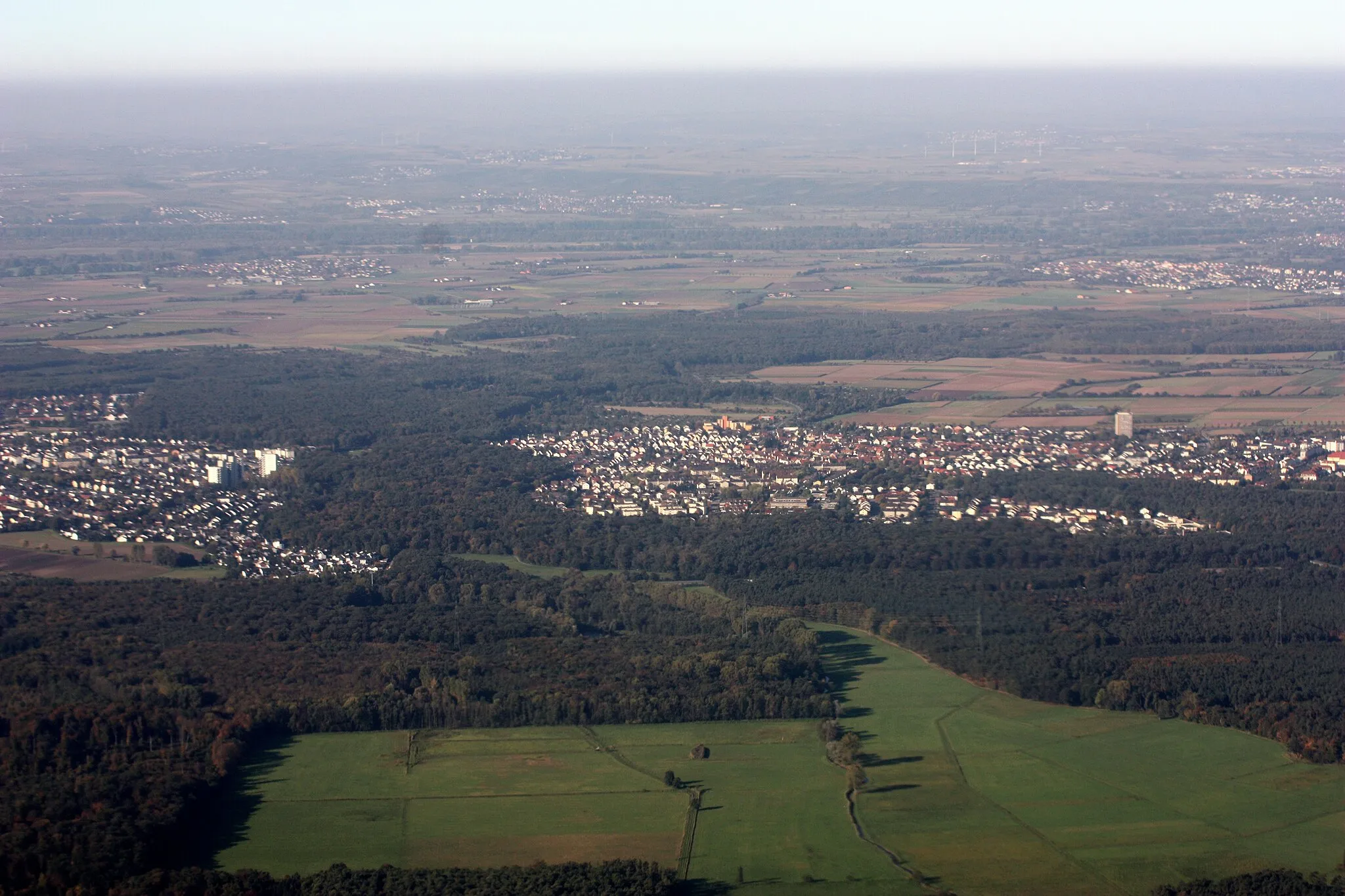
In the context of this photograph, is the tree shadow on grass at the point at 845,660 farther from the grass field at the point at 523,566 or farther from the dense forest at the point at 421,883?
the dense forest at the point at 421,883

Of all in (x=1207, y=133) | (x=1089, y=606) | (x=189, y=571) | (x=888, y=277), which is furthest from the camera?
(x=1207, y=133)

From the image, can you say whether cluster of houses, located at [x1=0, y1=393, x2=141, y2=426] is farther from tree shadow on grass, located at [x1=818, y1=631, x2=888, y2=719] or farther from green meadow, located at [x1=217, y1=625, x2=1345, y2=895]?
green meadow, located at [x1=217, y1=625, x2=1345, y2=895]

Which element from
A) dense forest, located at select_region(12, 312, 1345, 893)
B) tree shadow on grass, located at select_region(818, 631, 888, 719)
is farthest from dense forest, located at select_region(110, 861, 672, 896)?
tree shadow on grass, located at select_region(818, 631, 888, 719)

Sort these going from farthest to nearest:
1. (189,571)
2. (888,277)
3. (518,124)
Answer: (518,124)
(888,277)
(189,571)

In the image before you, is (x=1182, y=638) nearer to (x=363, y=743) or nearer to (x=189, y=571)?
(x=363, y=743)

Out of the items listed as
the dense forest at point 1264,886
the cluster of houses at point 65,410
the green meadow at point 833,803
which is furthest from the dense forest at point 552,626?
the dense forest at point 1264,886

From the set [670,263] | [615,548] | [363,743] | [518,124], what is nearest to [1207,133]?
[518,124]

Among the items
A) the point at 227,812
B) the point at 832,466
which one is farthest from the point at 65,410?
the point at 227,812
